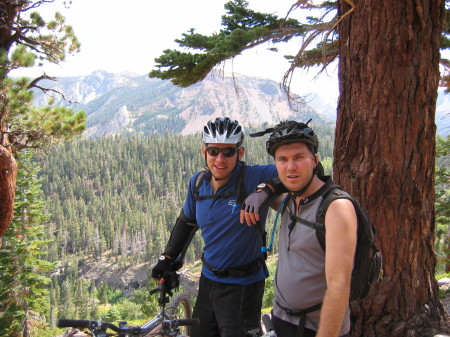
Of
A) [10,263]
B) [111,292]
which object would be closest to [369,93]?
[10,263]

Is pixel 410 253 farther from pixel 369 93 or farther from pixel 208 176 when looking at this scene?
pixel 208 176

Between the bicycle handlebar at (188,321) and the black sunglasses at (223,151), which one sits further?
the black sunglasses at (223,151)

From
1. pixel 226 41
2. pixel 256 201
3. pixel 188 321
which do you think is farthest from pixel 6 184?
pixel 256 201

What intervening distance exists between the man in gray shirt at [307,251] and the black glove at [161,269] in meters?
1.28

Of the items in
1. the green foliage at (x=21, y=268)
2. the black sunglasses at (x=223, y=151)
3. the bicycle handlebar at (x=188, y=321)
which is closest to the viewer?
the bicycle handlebar at (x=188, y=321)

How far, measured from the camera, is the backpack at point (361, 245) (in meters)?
1.96

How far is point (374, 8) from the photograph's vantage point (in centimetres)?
345

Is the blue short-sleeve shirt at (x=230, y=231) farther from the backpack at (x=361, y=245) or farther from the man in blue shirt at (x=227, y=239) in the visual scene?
the backpack at (x=361, y=245)

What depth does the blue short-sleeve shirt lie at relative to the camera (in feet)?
9.61

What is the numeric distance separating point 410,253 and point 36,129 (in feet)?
30.0

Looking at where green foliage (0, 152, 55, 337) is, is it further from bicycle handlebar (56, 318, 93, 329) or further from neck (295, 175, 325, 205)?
neck (295, 175, 325, 205)

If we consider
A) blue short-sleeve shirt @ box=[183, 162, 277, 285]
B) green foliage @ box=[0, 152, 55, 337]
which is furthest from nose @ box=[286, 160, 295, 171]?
green foliage @ box=[0, 152, 55, 337]

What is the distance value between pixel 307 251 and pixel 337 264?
0.24 m

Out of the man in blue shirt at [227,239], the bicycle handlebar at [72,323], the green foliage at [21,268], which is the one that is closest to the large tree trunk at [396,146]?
the man in blue shirt at [227,239]
